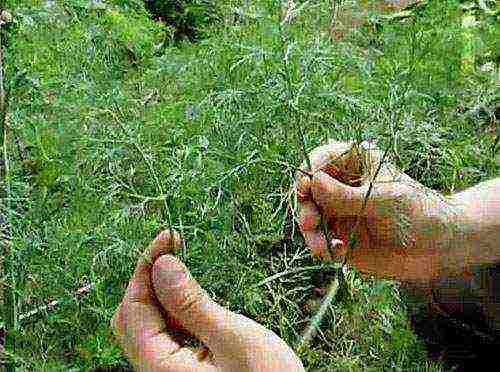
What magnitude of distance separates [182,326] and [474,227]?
46 centimetres

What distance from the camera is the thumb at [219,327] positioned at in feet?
2.90

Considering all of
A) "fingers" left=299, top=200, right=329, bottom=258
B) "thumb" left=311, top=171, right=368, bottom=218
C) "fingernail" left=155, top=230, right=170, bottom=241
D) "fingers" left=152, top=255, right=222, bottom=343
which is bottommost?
"fingers" left=299, top=200, right=329, bottom=258

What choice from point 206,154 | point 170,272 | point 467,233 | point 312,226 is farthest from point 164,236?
point 467,233

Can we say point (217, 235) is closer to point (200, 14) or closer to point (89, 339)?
point (89, 339)

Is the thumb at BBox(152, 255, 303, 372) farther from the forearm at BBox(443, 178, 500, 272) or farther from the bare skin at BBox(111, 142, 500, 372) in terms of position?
the forearm at BBox(443, 178, 500, 272)

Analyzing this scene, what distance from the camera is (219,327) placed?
893 millimetres

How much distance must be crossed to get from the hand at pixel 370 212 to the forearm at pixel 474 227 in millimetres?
21

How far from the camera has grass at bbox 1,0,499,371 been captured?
1.17 meters

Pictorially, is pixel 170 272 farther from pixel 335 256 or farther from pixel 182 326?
pixel 335 256

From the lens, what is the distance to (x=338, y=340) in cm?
140

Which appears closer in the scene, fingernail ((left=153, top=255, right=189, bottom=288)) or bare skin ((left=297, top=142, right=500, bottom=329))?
fingernail ((left=153, top=255, right=189, bottom=288))

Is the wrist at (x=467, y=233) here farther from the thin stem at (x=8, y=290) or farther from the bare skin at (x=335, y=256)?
the thin stem at (x=8, y=290)

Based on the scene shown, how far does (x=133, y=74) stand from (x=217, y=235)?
0.38 meters

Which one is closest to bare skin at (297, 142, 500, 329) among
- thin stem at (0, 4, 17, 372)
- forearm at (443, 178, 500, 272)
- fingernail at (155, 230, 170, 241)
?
forearm at (443, 178, 500, 272)
